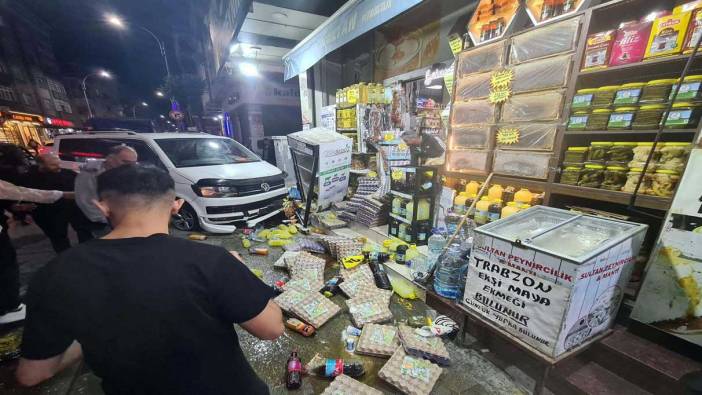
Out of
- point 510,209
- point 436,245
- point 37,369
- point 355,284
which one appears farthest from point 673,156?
point 37,369

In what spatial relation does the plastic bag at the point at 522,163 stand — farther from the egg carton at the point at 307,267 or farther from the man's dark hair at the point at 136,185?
the man's dark hair at the point at 136,185

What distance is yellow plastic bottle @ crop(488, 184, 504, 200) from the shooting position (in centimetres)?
353

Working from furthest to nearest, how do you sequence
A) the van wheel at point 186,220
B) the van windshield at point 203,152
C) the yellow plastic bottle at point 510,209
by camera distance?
1. the van windshield at point 203,152
2. the van wheel at point 186,220
3. the yellow plastic bottle at point 510,209

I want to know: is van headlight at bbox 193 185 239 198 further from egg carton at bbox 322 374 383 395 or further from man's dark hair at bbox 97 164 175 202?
egg carton at bbox 322 374 383 395

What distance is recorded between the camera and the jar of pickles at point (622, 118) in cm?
248

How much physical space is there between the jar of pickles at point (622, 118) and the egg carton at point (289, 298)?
388 centimetres

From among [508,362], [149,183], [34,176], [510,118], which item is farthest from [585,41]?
[34,176]

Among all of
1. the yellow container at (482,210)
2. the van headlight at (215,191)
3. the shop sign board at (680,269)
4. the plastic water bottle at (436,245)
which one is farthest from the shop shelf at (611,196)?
the van headlight at (215,191)

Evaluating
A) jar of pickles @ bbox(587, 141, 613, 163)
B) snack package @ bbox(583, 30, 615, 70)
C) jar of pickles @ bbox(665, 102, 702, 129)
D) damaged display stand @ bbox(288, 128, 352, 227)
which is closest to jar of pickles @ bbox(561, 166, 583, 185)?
jar of pickles @ bbox(587, 141, 613, 163)

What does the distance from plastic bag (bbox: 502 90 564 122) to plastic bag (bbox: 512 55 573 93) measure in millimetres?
86

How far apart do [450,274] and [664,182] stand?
6.94 ft

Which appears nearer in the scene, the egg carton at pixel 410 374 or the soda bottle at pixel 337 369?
the egg carton at pixel 410 374

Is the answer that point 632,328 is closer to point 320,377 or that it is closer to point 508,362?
point 508,362

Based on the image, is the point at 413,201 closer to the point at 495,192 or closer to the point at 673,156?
the point at 495,192
